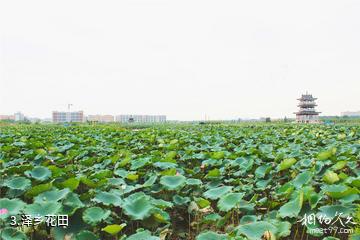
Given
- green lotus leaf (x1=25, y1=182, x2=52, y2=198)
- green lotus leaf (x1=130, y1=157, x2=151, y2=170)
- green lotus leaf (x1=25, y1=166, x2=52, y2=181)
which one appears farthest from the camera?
green lotus leaf (x1=130, y1=157, x2=151, y2=170)

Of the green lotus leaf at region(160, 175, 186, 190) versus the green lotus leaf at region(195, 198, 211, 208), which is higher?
the green lotus leaf at region(160, 175, 186, 190)

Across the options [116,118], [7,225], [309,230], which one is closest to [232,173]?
[309,230]

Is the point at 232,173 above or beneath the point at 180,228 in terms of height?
above

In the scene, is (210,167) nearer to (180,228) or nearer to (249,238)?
(180,228)

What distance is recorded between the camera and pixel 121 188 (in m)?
3.22

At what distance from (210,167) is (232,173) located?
18.5 inches

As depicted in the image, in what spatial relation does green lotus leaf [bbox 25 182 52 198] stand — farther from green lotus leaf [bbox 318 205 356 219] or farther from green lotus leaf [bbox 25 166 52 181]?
green lotus leaf [bbox 318 205 356 219]

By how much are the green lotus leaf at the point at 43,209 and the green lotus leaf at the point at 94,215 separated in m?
0.20

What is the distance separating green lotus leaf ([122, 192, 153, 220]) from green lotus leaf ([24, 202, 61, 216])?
489 millimetres

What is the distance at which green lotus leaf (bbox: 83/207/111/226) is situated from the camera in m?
2.35

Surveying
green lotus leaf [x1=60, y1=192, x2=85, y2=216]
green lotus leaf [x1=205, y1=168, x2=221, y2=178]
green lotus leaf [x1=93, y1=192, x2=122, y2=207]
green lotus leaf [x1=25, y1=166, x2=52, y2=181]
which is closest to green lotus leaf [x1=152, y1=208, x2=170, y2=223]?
green lotus leaf [x1=93, y1=192, x2=122, y2=207]

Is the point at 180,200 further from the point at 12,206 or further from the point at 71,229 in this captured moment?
the point at 12,206

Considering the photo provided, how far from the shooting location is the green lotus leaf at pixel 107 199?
2666 millimetres

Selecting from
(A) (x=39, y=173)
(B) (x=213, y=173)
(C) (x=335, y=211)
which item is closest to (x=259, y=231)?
(C) (x=335, y=211)
